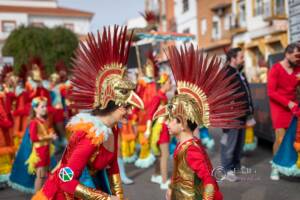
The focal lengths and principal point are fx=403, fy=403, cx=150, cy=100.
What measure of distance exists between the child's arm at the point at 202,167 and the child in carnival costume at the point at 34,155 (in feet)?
10.3

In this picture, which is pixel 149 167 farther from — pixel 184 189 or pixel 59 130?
pixel 184 189

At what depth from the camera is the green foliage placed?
3356 cm

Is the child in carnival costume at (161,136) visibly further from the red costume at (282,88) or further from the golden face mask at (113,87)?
the golden face mask at (113,87)

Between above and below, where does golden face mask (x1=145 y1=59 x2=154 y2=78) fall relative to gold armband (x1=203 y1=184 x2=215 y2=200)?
above

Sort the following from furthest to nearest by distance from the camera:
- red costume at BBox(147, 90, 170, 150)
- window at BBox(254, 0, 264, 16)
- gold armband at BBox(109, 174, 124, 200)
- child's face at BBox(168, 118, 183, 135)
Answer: window at BBox(254, 0, 264, 16)
red costume at BBox(147, 90, 170, 150)
gold armband at BBox(109, 174, 124, 200)
child's face at BBox(168, 118, 183, 135)

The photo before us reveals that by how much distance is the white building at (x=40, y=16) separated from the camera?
1929 inches

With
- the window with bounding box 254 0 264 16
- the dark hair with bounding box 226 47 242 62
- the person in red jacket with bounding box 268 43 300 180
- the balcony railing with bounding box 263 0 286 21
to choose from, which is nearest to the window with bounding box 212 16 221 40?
the window with bounding box 254 0 264 16

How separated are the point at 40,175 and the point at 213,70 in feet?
11.0

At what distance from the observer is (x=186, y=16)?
33250 millimetres

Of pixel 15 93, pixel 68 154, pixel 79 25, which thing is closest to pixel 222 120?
pixel 68 154

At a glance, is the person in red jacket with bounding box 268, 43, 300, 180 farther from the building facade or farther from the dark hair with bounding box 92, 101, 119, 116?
the building facade

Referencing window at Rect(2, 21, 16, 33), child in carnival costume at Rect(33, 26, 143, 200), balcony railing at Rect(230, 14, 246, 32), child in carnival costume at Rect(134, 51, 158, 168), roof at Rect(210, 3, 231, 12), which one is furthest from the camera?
window at Rect(2, 21, 16, 33)

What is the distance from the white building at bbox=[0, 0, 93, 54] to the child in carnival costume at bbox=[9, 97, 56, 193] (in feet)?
146

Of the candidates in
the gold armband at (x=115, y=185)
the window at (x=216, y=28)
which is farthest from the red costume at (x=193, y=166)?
the window at (x=216, y=28)
